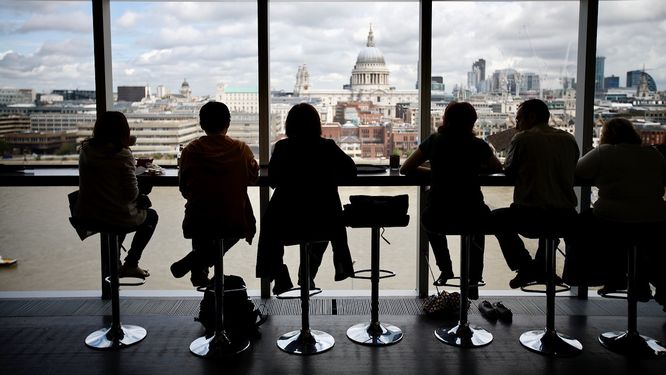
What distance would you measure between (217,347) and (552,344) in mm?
1876

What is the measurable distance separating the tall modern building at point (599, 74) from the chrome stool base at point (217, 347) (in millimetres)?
3064

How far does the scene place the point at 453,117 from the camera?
327 cm

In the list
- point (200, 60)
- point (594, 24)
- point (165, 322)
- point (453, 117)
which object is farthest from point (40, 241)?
point (594, 24)

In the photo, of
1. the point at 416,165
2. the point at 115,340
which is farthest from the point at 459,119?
the point at 115,340

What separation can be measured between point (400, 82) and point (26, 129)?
278cm

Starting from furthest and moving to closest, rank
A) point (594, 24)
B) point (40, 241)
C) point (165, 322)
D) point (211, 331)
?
point (40, 241) < point (594, 24) < point (165, 322) < point (211, 331)

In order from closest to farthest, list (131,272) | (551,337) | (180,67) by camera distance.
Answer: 1. (551,337)
2. (131,272)
3. (180,67)

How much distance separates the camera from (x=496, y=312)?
12.8 feet

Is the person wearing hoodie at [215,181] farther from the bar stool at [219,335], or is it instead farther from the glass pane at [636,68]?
the glass pane at [636,68]

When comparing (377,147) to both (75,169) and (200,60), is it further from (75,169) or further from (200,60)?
(75,169)

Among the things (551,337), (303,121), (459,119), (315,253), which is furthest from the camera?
(315,253)

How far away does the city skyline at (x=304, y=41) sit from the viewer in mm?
→ 4344

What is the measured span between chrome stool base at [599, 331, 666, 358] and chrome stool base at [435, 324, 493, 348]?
26.1 inches

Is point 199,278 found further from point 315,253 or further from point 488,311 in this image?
point 488,311
